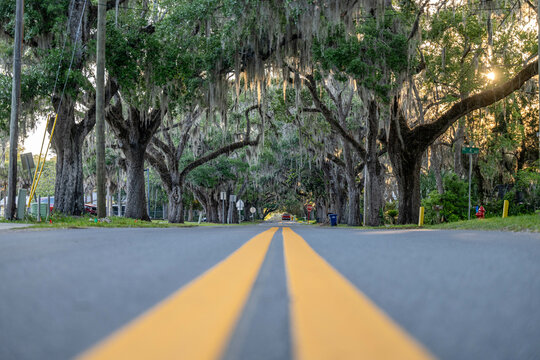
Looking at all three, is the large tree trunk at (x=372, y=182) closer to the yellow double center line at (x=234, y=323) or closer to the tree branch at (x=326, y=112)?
the tree branch at (x=326, y=112)

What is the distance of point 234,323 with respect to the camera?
1.78m

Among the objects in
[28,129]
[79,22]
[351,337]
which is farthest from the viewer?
[28,129]

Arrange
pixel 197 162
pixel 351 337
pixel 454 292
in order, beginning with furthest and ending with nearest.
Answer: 1. pixel 197 162
2. pixel 454 292
3. pixel 351 337

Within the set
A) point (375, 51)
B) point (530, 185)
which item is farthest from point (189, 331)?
point (530, 185)

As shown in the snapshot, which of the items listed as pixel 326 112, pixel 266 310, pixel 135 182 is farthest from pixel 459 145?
pixel 266 310

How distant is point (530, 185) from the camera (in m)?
25.2

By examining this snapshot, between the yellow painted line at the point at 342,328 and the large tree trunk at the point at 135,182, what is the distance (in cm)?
2087

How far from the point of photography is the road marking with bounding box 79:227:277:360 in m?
1.35

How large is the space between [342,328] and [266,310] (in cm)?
46

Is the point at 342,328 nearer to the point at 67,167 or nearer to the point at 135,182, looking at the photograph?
the point at 67,167

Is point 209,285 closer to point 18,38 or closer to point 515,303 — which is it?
point 515,303

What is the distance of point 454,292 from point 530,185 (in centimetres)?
2552

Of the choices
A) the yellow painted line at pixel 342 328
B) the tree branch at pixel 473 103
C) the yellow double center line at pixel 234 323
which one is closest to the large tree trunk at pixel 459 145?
the tree branch at pixel 473 103

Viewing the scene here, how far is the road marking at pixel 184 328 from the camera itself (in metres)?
1.35
